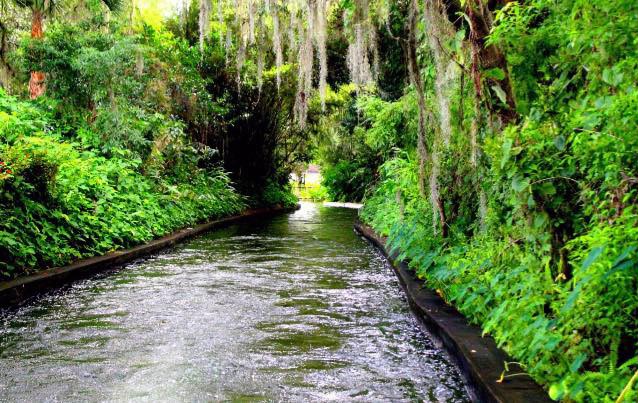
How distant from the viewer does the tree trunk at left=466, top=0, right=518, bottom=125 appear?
15.3 ft

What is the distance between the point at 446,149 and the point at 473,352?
3674 mm

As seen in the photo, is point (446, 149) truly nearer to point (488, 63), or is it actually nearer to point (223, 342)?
point (488, 63)

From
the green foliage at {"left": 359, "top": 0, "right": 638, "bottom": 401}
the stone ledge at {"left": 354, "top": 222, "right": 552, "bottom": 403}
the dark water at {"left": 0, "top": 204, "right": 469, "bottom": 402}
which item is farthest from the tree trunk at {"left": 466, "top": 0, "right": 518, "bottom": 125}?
the dark water at {"left": 0, "top": 204, "right": 469, "bottom": 402}

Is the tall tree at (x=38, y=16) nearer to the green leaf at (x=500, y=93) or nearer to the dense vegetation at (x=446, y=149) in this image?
the dense vegetation at (x=446, y=149)

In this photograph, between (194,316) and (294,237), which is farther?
(294,237)

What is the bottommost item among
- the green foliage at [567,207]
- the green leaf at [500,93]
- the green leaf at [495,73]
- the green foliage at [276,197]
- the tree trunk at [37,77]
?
the green foliage at [276,197]

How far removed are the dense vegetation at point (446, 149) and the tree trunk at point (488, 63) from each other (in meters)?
0.02

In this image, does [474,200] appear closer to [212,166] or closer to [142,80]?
[142,80]

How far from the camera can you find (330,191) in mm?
44031

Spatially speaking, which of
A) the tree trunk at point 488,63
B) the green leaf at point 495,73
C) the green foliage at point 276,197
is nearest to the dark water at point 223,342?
the tree trunk at point 488,63

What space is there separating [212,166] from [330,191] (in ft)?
72.7

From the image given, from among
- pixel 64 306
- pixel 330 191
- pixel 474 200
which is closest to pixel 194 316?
pixel 64 306

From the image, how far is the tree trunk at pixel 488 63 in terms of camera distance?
15.3 feet

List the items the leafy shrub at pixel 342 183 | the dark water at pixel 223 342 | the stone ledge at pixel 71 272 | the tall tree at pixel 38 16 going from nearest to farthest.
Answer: the dark water at pixel 223 342
the stone ledge at pixel 71 272
the tall tree at pixel 38 16
the leafy shrub at pixel 342 183
